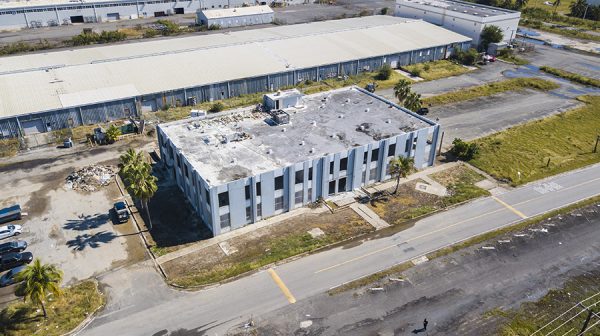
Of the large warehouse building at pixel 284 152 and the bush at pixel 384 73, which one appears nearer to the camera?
the large warehouse building at pixel 284 152

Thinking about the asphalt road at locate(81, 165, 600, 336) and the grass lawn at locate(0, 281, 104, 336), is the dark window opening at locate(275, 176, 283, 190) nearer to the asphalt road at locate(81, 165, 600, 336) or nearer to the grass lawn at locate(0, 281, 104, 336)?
the asphalt road at locate(81, 165, 600, 336)

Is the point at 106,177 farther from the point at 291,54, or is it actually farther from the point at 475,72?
the point at 475,72

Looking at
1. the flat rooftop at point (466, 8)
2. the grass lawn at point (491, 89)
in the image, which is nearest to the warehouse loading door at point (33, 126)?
the grass lawn at point (491, 89)

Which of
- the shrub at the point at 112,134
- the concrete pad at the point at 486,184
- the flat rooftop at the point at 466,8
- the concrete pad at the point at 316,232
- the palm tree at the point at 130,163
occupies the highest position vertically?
the flat rooftop at the point at 466,8

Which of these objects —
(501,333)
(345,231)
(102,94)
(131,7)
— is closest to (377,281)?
(345,231)

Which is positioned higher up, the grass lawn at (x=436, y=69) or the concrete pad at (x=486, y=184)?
the grass lawn at (x=436, y=69)

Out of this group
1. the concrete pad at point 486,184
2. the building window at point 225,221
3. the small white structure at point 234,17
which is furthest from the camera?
the small white structure at point 234,17

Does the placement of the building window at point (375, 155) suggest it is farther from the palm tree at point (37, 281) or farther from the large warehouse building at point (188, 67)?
the palm tree at point (37, 281)
